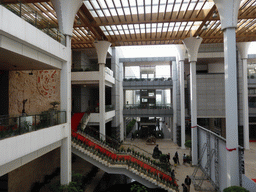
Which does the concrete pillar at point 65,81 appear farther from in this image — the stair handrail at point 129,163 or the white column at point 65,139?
the stair handrail at point 129,163

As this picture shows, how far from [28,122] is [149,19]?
429 inches

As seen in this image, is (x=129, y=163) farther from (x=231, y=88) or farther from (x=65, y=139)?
(x=231, y=88)

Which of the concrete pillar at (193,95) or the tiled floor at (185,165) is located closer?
the tiled floor at (185,165)

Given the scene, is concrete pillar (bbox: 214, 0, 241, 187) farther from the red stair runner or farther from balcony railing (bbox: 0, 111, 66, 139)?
the red stair runner

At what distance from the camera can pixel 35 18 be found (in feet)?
26.8

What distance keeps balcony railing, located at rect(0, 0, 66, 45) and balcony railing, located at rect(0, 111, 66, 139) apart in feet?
12.0

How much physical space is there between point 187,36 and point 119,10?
24.6ft

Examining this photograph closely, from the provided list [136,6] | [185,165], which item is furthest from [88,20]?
[185,165]

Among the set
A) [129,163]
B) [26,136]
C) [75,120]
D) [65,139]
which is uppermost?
[26,136]

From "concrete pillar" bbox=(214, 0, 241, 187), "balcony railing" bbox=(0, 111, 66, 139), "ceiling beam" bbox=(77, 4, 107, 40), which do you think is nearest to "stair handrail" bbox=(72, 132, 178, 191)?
"balcony railing" bbox=(0, 111, 66, 139)

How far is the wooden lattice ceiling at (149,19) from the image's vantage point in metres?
12.7

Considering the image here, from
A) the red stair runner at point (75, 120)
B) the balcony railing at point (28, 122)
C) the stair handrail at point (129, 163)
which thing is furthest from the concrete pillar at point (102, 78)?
the balcony railing at point (28, 122)

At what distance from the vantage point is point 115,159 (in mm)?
13336

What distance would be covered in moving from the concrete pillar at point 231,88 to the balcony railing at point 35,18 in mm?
8179
